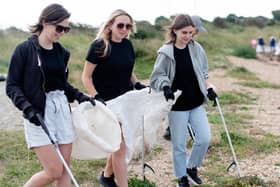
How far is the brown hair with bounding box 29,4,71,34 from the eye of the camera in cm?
412

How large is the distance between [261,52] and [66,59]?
2997 cm

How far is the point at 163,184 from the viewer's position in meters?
6.01

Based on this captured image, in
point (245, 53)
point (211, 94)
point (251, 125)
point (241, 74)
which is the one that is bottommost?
point (245, 53)

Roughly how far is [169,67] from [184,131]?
25.2 inches

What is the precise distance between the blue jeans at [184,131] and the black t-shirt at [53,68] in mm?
1394

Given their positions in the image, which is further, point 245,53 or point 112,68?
point 245,53

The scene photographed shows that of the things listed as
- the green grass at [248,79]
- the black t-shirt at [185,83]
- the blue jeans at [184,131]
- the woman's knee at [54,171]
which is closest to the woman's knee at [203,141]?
the blue jeans at [184,131]

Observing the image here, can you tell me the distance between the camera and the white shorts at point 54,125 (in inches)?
163

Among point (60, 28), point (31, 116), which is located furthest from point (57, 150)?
point (60, 28)

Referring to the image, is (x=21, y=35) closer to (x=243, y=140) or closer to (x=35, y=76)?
(x=243, y=140)

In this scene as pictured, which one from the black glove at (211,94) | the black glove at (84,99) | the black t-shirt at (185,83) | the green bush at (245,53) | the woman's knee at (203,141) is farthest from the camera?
the green bush at (245,53)

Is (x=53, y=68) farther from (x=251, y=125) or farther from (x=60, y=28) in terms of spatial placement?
(x=251, y=125)

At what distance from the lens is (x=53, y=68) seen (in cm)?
418

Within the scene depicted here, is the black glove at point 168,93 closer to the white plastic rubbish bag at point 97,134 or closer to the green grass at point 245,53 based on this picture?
the white plastic rubbish bag at point 97,134
